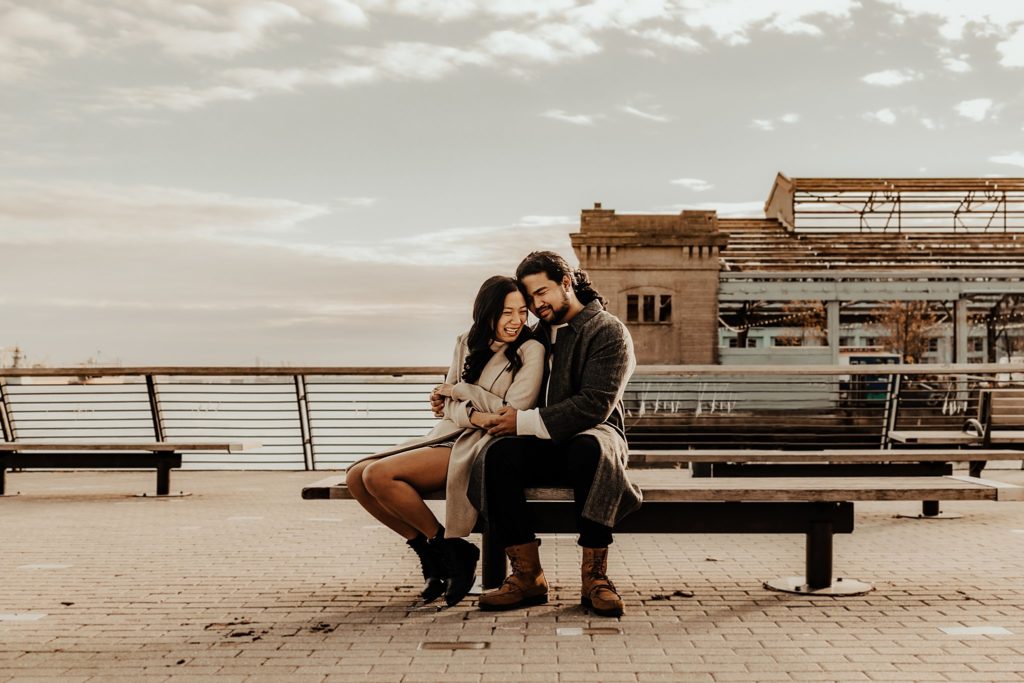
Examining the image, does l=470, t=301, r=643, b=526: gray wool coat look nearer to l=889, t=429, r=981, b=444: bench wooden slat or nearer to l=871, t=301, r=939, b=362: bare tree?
l=889, t=429, r=981, b=444: bench wooden slat

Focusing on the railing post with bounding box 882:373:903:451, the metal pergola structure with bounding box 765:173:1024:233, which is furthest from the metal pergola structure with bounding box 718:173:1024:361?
the railing post with bounding box 882:373:903:451

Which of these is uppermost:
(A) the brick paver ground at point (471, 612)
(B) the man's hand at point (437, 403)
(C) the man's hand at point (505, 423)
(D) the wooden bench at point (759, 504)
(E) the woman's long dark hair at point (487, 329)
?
(E) the woman's long dark hair at point (487, 329)

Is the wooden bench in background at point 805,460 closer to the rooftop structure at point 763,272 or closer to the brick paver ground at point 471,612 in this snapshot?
the brick paver ground at point 471,612

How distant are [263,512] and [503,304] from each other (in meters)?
4.78

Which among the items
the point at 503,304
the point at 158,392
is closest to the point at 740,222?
the point at 158,392

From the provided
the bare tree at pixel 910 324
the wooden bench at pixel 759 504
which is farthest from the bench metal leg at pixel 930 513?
the bare tree at pixel 910 324

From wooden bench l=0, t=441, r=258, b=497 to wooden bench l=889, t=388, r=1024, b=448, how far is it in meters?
6.38

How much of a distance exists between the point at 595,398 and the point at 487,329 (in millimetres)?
626

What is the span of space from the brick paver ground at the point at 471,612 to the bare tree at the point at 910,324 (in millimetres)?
53835

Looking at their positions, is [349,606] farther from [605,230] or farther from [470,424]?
[605,230]

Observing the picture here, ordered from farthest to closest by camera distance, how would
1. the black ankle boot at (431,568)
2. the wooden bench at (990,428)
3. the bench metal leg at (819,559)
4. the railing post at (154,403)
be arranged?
the railing post at (154,403)
the wooden bench at (990,428)
the bench metal leg at (819,559)
the black ankle boot at (431,568)

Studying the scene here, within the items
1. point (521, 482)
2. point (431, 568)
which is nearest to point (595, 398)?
point (521, 482)

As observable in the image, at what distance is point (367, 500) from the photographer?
5047 millimetres

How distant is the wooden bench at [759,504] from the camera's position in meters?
4.84
